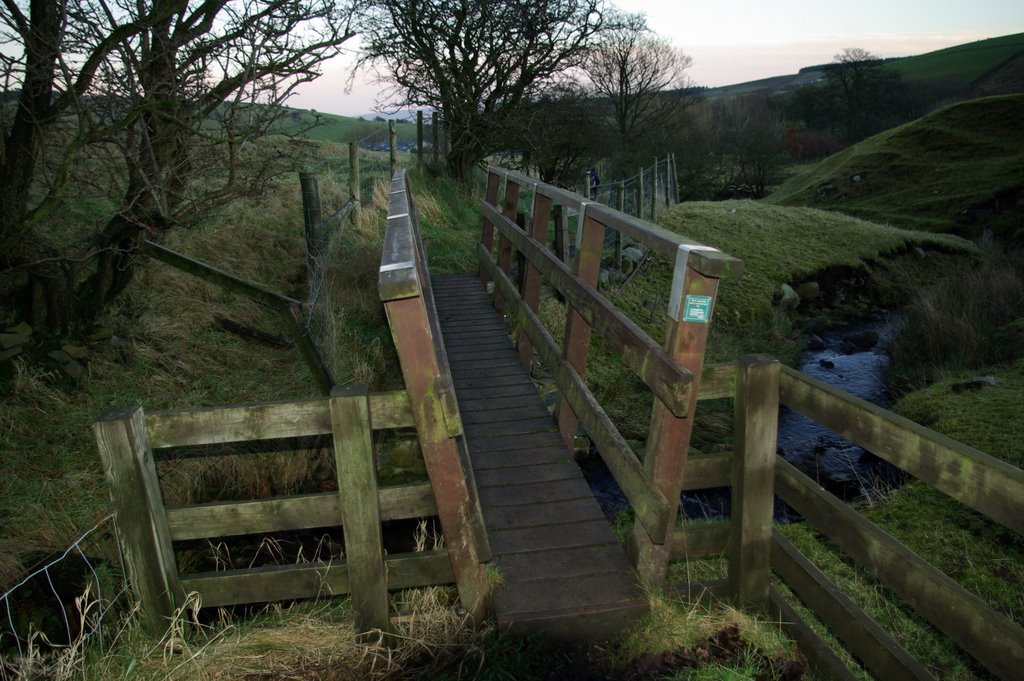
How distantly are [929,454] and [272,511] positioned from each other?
253 centimetres

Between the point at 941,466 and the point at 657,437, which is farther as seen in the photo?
the point at 657,437

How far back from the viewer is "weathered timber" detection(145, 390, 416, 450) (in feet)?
9.46

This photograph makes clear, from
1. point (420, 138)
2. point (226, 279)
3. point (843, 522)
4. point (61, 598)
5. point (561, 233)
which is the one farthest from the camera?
point (420, 138)

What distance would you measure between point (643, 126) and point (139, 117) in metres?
28.8

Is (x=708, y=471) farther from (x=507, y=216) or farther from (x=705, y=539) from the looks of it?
(x=507, y=216)

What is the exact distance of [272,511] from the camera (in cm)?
302

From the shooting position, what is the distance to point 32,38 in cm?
497

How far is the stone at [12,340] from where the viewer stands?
6043 millimetres

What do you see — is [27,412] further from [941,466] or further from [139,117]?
[941,466]

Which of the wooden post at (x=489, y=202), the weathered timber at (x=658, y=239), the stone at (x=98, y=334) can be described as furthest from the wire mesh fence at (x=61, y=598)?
the wooden post at (x=489, y=202)

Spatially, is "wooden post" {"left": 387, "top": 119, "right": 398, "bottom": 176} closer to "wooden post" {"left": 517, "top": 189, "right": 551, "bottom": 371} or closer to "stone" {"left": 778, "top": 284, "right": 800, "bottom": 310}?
"wooden post" {"left": 517, "top": 189, "right": 551, "bottom": 371}

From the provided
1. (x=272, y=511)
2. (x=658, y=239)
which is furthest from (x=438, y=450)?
(x=658, y=239)

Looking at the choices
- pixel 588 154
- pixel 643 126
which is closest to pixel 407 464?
pixel 588 154

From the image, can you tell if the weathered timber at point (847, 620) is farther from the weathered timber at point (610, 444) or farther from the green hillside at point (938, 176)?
the green hillside at point (938, 176)
